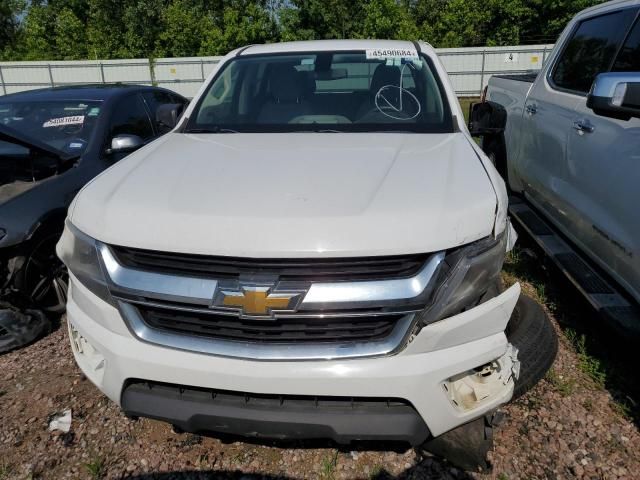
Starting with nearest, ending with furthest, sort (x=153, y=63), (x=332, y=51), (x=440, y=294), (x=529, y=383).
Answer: (x=440, y=294), (x=529, y=383), (x=332, y=51), (x=153, y=63)

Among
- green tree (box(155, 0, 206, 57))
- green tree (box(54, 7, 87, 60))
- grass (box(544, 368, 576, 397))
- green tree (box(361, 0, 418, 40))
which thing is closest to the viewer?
grass (box(544, 368, 576, 397))

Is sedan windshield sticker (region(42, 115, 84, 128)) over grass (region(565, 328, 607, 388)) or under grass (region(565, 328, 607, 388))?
over

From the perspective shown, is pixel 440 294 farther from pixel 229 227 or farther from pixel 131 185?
pixel 131 185

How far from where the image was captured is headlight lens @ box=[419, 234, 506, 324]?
1.78 meters

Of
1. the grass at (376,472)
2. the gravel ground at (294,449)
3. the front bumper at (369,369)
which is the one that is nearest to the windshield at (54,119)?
the gravel ground at (294,449)

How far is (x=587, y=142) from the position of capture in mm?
3207

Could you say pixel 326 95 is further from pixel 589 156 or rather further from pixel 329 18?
pixel 329 18

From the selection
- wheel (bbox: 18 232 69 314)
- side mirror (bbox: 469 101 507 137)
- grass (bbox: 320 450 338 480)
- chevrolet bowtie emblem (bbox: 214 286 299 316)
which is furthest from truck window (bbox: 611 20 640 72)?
wheel (bbox: 18 232 69 314)

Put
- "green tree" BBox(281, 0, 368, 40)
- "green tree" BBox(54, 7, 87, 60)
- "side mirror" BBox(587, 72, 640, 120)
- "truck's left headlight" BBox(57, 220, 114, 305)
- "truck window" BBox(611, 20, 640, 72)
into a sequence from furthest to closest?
"green tree" BBox(54, 7, 87, 60) → "green tree" BBox(281, 0, 368, 40) → "truck window" BBox(611, 20, 640, 72) → "side mirror" BBox(587, 72, 640, 120) → "truck's left headlight" BBox(57, 220, 114, 305)

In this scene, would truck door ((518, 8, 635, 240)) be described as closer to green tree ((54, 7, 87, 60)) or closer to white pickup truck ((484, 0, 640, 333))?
white pickup truck ((484, 0, 640, 333))

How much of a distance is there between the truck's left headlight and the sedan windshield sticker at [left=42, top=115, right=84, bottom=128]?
2.68 metres

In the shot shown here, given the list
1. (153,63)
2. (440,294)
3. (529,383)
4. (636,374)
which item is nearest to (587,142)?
(636,374)

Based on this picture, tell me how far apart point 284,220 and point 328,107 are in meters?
1.64

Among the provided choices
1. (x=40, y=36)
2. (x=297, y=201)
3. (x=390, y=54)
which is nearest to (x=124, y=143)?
(x=390, y=54)
